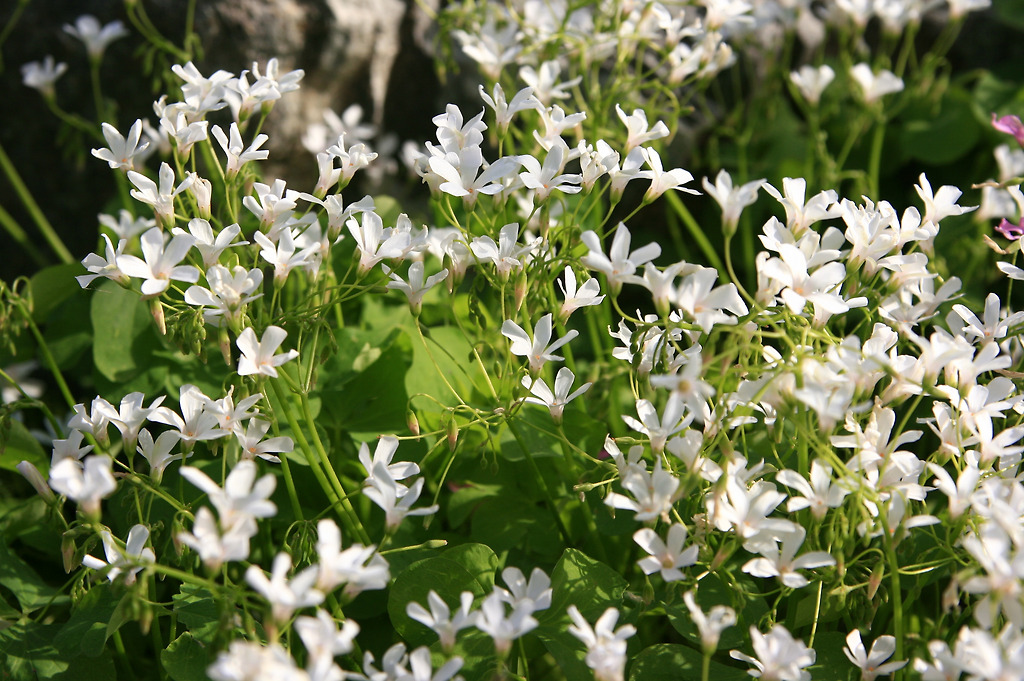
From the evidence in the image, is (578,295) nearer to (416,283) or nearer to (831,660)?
(416,283)

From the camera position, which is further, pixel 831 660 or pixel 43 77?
pixel 43 77

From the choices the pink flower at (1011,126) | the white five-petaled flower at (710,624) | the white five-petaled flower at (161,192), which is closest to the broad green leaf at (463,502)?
the white five-petaled flower at (710,624)

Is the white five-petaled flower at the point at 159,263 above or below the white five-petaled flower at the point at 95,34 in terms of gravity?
below

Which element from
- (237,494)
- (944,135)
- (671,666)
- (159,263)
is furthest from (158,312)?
(944,135)

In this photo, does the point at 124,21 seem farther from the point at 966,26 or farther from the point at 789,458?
the point at 966,26

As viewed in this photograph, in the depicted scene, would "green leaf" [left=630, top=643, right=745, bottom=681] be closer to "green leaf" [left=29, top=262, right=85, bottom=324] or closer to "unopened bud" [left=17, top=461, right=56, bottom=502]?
"unopened bud" [left=17, top=461, right=56, bottom=502]

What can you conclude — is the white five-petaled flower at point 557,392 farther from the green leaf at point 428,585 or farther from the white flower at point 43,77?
the white flower at point 43,77
